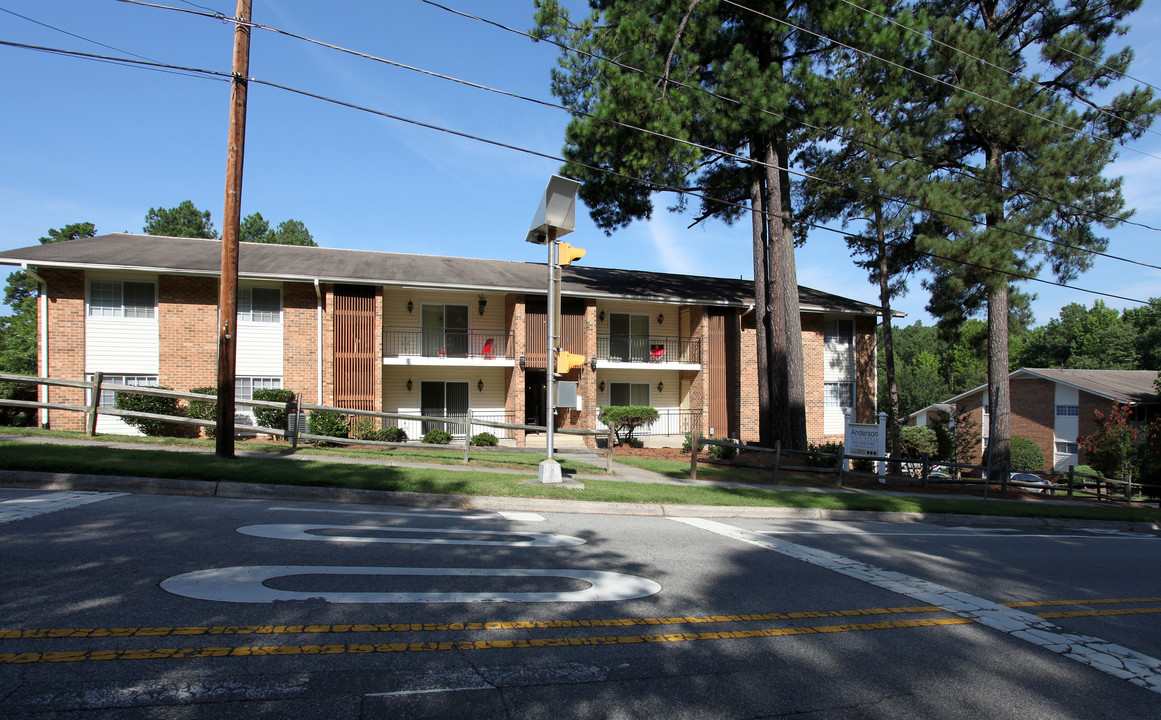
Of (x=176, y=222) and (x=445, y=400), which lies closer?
(x=445, y=400)

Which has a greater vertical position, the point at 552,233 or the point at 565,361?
the point at 552,233

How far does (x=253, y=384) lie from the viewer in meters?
20.8

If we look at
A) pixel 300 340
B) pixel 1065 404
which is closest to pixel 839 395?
pixel 1065 404

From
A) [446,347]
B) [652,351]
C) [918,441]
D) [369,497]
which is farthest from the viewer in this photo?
[918,441]

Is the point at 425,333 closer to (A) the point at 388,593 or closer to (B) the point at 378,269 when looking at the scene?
(B) the point at 378,269

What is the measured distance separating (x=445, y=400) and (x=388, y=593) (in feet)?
65.4

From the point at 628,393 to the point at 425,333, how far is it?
850cm

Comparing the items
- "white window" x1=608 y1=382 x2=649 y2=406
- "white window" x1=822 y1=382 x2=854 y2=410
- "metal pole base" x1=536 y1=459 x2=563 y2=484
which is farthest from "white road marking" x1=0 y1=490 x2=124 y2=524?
"white window" x1=822 y1=382 x2=854 y2=410

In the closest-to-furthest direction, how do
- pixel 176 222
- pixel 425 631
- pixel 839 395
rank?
pixel 425 631
pixel 839 395
pixel 176 222

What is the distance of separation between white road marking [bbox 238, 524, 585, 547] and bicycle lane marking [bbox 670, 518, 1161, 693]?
2.54 meters

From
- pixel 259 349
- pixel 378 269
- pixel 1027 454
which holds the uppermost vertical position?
pixel 378 269

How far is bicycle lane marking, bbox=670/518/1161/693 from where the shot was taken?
172 inches

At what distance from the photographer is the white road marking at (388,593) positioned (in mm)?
4469

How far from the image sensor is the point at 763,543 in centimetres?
779
